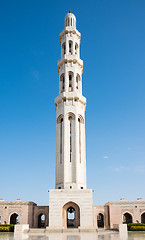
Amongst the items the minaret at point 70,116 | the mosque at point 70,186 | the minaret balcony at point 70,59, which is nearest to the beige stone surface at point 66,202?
the mosque at point 70,186

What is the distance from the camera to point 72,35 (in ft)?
141

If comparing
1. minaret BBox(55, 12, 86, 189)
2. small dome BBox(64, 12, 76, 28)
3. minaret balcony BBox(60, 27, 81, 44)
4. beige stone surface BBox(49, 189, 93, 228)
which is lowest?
beige stone surface BBox(49, 189, 93, 228)

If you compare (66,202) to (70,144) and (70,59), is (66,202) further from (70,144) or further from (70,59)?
(70,59)

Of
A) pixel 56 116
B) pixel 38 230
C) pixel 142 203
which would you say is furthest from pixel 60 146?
pixel 142 203

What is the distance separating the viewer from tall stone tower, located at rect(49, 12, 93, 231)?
30.6 m

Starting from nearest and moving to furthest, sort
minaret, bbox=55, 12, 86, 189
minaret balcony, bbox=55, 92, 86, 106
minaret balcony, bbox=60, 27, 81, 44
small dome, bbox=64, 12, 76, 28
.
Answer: minaret, bbox=55, 12, 86, 189 < minaret balcony, bbox=55, 92, 86, 106 < minaret balcony, bbox=60, 27, 81, 44 < small dome, bbox=64, 12, 76, 28

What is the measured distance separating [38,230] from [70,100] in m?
19.2

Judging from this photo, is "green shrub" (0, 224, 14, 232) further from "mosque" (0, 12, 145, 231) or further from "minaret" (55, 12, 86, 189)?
"minaret" (55, 12, 86, 189)

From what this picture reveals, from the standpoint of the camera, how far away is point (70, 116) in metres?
37.3

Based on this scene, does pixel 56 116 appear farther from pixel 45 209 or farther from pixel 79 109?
pixel 45 209

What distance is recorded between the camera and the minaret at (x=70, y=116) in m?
33.9

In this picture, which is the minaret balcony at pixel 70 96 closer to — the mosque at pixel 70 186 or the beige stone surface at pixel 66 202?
the mosque at pixel 70 186

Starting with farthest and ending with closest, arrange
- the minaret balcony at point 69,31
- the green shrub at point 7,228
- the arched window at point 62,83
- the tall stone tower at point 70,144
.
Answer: the minaret balcony at point 69,31, the arched window at point 62,83, the tall stone tower at point 70,144, the green shrub at point 7,228

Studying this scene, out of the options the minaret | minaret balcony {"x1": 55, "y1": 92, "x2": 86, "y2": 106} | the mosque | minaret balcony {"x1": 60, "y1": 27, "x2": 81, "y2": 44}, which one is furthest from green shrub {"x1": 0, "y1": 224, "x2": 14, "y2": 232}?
minaret balcony {"x1": 60, "y1": 27, "x2": 81, "y2": 44}
